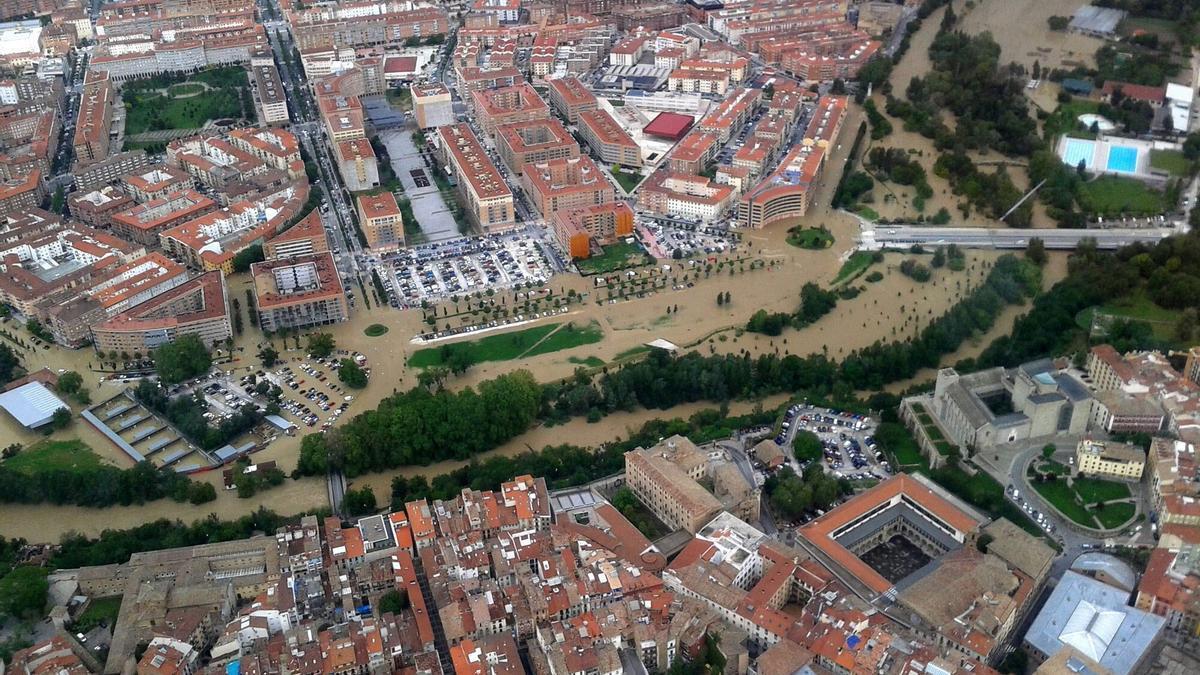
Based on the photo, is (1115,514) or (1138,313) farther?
(1138,313)

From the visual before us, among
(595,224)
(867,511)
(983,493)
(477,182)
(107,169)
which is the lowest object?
(983,493)

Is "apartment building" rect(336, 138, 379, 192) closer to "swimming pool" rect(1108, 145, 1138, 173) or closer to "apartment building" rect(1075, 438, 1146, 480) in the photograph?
"apartment building" rect(1075, 438, 1146, 480)

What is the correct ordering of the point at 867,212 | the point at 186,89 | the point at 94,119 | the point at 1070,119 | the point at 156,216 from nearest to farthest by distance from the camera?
1. the point at 156,216
2. the point at 867,212
3. the point at 1070,119
4. the point at 94,119
5. the point at 186,89

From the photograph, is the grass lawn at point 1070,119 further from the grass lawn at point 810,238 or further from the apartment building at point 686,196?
the apartment building at point 686,196

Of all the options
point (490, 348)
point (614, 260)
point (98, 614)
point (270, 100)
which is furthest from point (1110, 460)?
point (270, 100)

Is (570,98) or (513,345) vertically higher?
(570,98)

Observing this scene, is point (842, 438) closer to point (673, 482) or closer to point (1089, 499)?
point (673, 482)

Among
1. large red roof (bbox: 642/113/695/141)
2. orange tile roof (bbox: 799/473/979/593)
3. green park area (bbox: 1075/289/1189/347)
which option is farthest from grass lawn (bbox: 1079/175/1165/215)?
orange tile roof (bbox: 799/473/979/593)

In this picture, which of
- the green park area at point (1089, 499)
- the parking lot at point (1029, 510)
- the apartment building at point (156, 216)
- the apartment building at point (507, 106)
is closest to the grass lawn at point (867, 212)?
the apartment building at point (507, 106)
